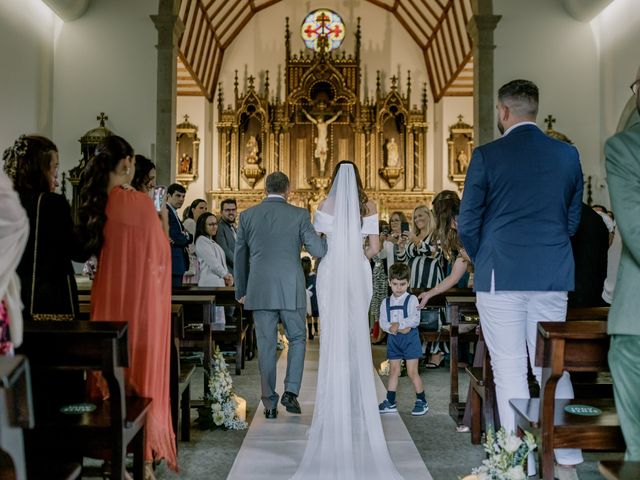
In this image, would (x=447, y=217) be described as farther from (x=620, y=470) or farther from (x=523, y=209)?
(x=620, y=470)

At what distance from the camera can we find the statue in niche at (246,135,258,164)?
16.4 m

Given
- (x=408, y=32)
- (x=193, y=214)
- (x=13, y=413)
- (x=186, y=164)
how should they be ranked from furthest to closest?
1. (x=408, y=32)
2. (x=186, y=164)
3. (x=193, y=214)
4. (x=13, y=413)

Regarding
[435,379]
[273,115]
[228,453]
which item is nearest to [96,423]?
[228,453]

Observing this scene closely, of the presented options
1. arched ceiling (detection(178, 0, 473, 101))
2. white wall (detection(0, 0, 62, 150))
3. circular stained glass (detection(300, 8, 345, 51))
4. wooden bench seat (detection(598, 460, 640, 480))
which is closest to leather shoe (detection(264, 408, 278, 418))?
wooden bench seat (detection(598, 460, 640, 480))

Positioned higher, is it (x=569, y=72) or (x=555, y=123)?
(x=569, y=72)

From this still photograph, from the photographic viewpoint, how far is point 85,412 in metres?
2.85

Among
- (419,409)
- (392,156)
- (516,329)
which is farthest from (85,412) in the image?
(392,156)

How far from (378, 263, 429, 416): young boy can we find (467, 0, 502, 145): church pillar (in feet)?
18.1

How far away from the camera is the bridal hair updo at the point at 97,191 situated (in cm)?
323

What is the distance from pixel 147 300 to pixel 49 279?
Result: 0.43 m

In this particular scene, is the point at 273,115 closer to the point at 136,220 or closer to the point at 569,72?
the point at 569,72

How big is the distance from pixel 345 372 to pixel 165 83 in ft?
24.0

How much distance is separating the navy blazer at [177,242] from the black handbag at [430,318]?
2.23 metres

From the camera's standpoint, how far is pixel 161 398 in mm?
3350
